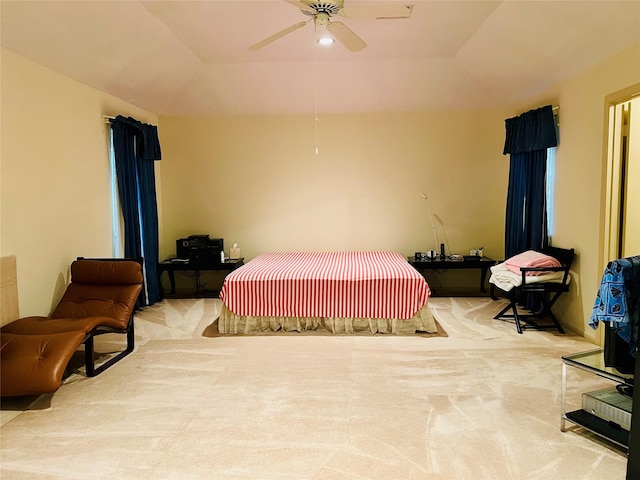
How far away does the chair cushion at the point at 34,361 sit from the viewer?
2.80 meters

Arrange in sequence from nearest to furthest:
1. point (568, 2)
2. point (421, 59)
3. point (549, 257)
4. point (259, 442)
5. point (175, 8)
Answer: point (259, 442) < point (568, 2) < point (175, 8) < point (549, 257) < point (421, 59)

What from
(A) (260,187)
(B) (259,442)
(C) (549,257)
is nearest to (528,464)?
(B) (259,442)

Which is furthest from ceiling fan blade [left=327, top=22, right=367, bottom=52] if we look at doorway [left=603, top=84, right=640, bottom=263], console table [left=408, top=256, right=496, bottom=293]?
console table [left=408, top=256, right=496, bottom=293]

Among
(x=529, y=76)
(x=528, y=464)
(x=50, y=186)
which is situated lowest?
(x=528, y=464)

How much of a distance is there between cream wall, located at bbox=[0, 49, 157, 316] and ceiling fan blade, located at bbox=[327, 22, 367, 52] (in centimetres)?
253

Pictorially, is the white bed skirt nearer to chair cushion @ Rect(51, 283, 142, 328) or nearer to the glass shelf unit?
chair cushion @ Rect(51, 283, 142, 328)

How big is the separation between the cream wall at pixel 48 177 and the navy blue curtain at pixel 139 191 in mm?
169

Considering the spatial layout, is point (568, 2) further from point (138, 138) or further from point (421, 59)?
point (138, 138)

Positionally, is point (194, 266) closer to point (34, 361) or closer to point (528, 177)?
point (34, 361)

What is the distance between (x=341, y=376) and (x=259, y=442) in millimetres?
1028

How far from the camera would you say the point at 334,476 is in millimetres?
2170

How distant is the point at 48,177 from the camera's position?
3893 millimetres

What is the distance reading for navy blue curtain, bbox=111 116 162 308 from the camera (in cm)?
493

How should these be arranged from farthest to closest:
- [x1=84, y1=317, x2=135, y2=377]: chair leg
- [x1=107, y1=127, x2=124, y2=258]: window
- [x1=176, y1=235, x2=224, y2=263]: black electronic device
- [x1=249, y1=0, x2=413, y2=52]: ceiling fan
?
[x1=176, y1=235, x2=224, y2=263]: black electronic device
[x1=107, y1=127, x2=124, y2=258]: window
[x1=84, y1=317, x2=135, y2=377]: chair leg
[x1=249, y1=0, x2=413, y2=52]: ceiling fan
